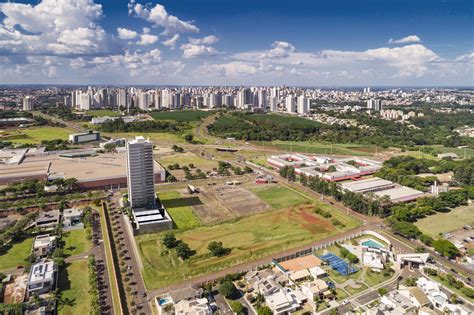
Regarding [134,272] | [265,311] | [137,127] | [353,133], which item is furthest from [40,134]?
[265,311]

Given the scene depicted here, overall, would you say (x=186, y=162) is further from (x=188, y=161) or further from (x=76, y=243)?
(x=76, y=243)

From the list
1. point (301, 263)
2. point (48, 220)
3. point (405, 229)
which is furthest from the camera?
point (48, 220)

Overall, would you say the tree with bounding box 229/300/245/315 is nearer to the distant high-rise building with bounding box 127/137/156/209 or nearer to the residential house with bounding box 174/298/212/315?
the residential house with bounding box 174/298/212/315

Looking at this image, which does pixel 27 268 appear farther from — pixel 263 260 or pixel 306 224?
pixel 306 224

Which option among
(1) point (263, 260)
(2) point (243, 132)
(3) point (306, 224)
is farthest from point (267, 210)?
(2) point (243, 132)

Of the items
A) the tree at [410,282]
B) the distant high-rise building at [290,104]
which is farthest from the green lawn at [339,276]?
the distant high-rise building at [290,104]

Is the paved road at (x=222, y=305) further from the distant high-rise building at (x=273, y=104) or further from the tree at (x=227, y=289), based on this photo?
the distant high-rise building at (x=273, y=104)

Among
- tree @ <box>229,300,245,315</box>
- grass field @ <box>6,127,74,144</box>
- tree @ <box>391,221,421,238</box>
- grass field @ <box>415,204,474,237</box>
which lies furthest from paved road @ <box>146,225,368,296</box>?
grass field @ <box>6,127,74,144</box>
